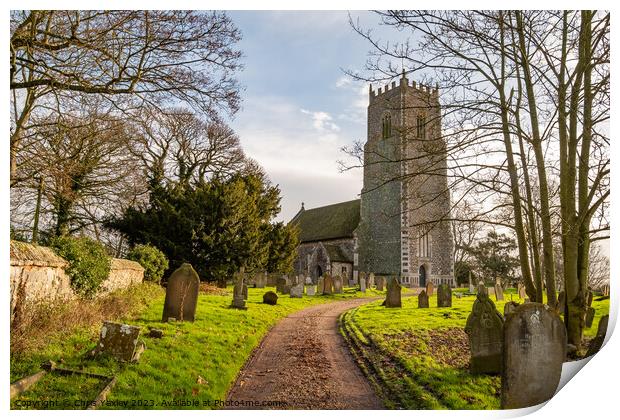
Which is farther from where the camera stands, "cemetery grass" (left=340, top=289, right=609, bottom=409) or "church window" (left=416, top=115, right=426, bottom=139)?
"church window" (left=416, top=115, right=426, bottom=139)

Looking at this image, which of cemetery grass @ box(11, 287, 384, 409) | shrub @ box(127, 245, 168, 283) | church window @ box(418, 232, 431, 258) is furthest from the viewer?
church window @ box(418, 232, 431, 258)

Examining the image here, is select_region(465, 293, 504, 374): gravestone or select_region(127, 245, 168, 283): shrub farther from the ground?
select_region(127, 245, 168, 283): shrub

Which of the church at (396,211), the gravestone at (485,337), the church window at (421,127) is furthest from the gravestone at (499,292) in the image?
the gravestone at (485,337)

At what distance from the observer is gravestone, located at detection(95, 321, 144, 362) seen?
412cm

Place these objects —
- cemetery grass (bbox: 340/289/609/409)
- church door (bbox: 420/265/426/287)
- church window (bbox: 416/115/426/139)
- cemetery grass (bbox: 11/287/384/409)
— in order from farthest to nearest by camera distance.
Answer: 1. church door (bbox: 420/265/426/287)
2. church window (bbox: 416/115/426/139)
3. cemetery grass (bbox: 340/289/609/409)
4. cemetery grass (bbox: 11/287/384/409)

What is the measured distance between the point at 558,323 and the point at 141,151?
5.38 metres

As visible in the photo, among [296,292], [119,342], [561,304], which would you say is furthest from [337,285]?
[119,342]

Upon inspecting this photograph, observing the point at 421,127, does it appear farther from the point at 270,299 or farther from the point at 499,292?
the point at 499,292

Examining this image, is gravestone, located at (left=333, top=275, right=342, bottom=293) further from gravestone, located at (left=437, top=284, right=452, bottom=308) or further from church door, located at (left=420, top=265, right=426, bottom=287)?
church door, located at (left=420, top=265, right=426, bottom=287)

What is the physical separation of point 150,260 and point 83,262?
3149mm

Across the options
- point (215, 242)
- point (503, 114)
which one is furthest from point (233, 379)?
point (215, 242)

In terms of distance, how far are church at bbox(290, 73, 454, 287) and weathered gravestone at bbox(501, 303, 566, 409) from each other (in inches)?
72.5

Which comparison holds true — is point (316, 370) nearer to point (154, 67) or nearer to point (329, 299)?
point (154, 67)

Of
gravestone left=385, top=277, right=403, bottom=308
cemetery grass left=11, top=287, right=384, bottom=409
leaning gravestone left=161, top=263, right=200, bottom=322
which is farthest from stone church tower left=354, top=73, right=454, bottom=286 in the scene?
gravestone left=385, top=277, right=403, bottom=308
